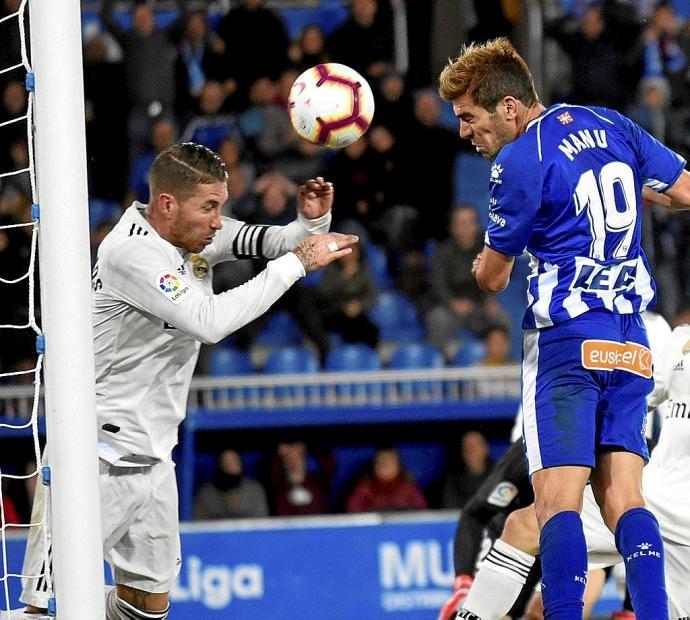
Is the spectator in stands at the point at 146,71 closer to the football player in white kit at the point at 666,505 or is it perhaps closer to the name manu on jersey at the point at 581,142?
the football player in white kit at the point at 666,505

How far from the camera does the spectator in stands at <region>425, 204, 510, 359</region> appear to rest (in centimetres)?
961

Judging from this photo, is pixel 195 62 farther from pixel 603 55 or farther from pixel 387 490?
pixel 387 490

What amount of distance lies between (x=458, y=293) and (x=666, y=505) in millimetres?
4935

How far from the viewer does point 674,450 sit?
489 centimetres

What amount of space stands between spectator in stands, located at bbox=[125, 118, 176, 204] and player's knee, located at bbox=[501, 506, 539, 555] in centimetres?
651

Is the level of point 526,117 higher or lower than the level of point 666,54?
lower

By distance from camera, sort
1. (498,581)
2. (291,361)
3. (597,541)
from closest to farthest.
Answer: (498,581), (597,541), (291,361)

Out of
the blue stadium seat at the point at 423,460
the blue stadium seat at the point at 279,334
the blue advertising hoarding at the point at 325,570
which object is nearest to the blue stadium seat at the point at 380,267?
the blue stadium seat at the point at 279,334

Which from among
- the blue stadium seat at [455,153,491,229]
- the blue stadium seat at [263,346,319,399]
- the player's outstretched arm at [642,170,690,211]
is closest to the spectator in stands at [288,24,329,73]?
the blue stadium seat at [455,153,491,229]

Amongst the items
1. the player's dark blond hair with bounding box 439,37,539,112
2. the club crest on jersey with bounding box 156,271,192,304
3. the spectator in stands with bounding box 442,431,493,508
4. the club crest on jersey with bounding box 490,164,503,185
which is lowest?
the spectator in stands with bounding box 442,431,493,508

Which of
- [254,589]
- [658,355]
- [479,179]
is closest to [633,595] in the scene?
[658,355]

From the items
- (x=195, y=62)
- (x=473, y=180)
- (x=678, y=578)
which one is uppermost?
(x=195, y=62)

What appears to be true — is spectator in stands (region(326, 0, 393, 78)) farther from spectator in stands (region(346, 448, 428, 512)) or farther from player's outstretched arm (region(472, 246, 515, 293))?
player's outstretched arm (region(472, 246, 515, 293))

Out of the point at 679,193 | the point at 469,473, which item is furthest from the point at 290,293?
the point at 679,193
